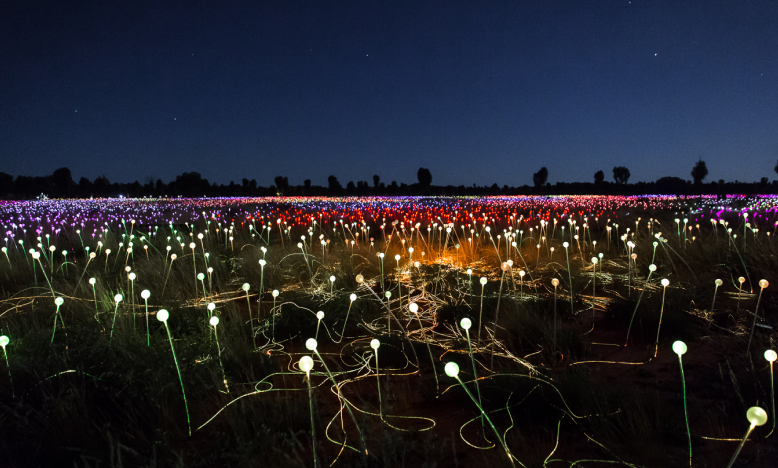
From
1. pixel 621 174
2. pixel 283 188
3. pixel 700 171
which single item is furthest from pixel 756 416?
pixel 621 174

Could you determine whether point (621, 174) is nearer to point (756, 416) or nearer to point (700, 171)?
point (700, 171)

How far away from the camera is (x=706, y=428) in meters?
2.34

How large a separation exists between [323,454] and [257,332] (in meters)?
2.14

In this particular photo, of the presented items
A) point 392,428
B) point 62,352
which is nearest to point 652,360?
point 392,428

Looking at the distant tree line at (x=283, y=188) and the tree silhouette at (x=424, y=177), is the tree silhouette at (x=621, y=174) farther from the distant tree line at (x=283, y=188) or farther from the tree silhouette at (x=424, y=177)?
the tree silhouette at (x=424, y=177)

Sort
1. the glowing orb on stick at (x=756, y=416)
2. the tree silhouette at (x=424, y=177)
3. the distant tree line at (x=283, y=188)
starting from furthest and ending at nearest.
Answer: the tree silhouette at (x=424, y=177), the distant tree line at (x=283, y=188), the glowing orb on stick at (x=756, y=416)

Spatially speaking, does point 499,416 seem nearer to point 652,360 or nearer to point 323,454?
point 323,454

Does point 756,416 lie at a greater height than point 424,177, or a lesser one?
lesser

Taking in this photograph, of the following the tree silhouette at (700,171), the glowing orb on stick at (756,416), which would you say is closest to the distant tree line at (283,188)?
the tree silhouette at (700,171)

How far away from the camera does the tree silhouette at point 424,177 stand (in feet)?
211

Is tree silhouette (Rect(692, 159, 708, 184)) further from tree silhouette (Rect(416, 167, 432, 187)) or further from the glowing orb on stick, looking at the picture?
the glowing orb on stick

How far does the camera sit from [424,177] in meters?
64.4

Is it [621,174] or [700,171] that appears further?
[621,174]

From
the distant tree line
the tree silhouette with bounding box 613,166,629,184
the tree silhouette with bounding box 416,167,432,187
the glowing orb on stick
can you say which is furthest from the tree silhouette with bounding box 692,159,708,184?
the glowing orb on stick
